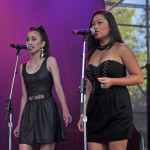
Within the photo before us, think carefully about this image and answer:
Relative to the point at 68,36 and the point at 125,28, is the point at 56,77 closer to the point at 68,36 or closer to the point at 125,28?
the point at 68,36

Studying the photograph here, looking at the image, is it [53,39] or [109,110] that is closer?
[109,110]

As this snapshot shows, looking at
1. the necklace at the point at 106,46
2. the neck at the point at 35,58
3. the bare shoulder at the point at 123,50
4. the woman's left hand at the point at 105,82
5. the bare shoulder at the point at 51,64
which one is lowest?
the woman's left hand at the point at 105,82

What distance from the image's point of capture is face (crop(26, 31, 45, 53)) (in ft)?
13.2

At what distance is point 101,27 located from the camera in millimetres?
3219

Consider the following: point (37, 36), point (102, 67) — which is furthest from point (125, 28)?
point (102, 67)

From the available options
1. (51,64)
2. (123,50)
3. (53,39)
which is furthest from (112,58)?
(53,39)

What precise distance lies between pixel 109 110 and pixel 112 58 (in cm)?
46

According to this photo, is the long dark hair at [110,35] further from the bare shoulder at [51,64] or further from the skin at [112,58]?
the bare shoulder at [51,64]

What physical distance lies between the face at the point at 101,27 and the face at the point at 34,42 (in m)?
1.00

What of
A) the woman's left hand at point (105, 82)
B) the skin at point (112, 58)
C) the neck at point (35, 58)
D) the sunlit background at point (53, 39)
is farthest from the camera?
the sunlit background at point (53, 39)

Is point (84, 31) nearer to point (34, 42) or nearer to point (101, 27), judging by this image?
point (101, 27)

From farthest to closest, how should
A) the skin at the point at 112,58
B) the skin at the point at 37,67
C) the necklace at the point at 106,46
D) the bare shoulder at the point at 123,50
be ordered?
the skin at the point at 37,67 → the necklace at the point at 106,46 → the bare shoulder at the point at 123,50 → the skin at the point at 112,58

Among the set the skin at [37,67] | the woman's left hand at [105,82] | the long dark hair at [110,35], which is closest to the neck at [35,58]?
the skin at [37,67]

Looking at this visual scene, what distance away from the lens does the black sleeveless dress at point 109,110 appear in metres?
2.94
